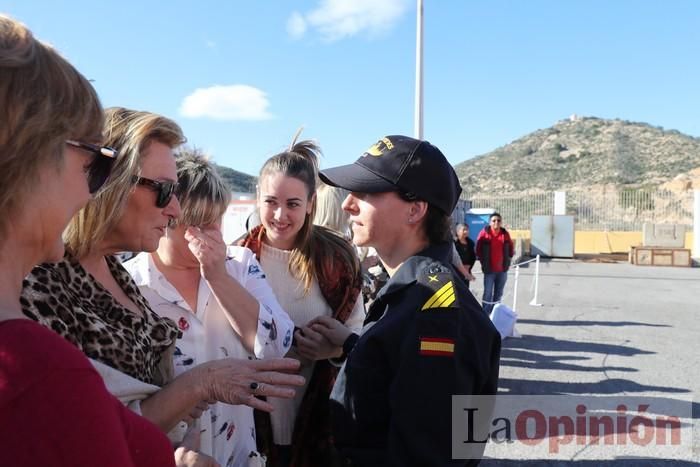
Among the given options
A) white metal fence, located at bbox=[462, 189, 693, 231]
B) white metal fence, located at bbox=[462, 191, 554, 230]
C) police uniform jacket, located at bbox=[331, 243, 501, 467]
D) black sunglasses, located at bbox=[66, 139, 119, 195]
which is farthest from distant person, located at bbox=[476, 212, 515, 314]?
white metal fence, located at bbox=[462, 191, 554, 230]

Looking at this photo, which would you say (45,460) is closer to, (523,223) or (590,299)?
(590,299)

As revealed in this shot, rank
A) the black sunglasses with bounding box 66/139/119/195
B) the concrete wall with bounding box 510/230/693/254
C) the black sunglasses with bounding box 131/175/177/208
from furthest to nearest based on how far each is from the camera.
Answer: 1. the concrete wall with bounding box 510/230/693/254
2. the black sunglasses with bounding box 131/175/177/208
3. the black sunglasses with bounding box 66/139/119/195

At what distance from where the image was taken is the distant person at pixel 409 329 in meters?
1.46

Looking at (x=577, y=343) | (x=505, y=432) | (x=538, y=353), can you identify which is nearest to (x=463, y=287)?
(x=505, y=432)

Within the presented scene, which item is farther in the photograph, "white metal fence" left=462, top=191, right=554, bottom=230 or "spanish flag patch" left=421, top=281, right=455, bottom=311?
"white metal fence" left=462, top=191, right=554, bottom=230

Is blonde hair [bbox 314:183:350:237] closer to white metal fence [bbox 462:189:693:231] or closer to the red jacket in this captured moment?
the red jacket

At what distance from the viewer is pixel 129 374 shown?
1340mm

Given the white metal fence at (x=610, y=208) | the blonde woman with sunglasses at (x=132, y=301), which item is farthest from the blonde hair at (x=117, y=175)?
the white metal fence at (x=610, y=208)

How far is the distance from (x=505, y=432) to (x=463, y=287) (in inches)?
139

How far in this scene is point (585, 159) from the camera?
7956 centimetres

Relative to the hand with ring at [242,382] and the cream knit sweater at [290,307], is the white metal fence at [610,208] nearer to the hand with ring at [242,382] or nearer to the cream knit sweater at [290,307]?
the cream knit sweater at [290,307]

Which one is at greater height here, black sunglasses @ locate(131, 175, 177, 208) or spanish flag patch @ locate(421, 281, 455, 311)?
black sunglasses @ locate(131, 175, 177, 208)

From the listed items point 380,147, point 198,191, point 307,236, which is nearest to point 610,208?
point 307,236

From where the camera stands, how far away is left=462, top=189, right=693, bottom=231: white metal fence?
1371 inches
